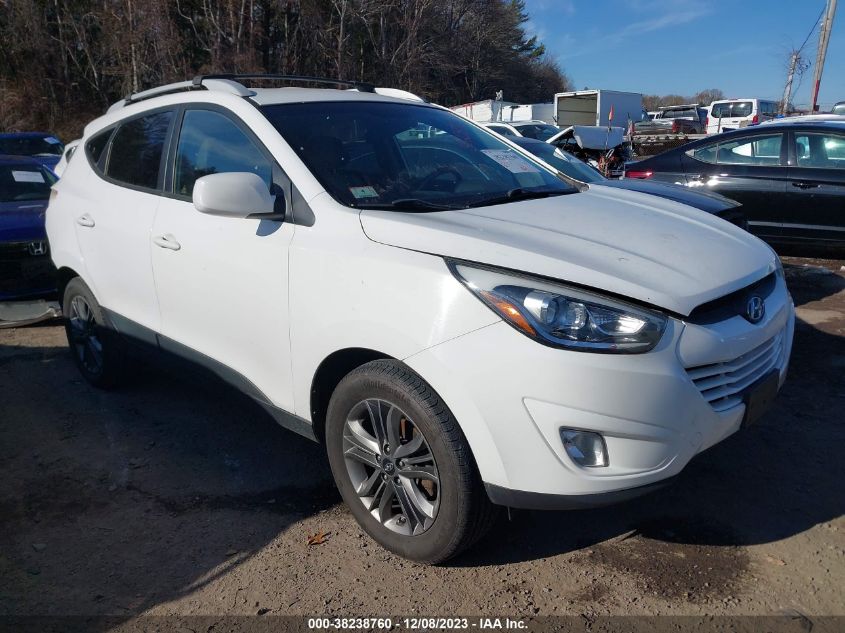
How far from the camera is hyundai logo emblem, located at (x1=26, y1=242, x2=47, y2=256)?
5.93m

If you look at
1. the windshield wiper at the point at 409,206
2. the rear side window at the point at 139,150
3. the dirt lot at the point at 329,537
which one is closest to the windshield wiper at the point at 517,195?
the windshield wiper at the point at 409,206

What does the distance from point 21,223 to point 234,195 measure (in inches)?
163

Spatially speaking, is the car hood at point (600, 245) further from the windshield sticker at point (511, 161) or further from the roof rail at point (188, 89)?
the roof rail at point (188, 89)

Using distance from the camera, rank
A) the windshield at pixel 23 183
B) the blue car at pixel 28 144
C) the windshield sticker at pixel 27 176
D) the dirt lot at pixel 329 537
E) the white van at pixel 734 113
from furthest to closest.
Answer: the white van at pixel 734 113, the blue car at pixel 28 144, the windshield sticker at pixel 27 176, the windshield at pixel 23 183, the dirt lot at pixel 329 537

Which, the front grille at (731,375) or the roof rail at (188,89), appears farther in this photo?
the roof rail at (188,89)

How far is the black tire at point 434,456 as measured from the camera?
2.38 metres

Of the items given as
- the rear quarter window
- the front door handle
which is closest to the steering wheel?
the front door handle

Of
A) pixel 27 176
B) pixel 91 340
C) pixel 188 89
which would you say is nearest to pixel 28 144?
pixel 27 176

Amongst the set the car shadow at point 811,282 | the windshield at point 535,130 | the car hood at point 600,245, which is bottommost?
the car shadow at point 811,282

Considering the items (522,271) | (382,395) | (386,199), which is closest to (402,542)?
(382,395)

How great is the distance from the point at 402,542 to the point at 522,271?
3.87 feet

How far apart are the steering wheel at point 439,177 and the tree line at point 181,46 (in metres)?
21.1

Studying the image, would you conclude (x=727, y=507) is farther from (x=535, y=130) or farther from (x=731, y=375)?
(x=535, y=130)

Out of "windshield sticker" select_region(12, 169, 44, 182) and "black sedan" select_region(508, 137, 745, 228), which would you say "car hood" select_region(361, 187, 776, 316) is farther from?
"windshield sticker" select_region(12, 169, 44, 182)
